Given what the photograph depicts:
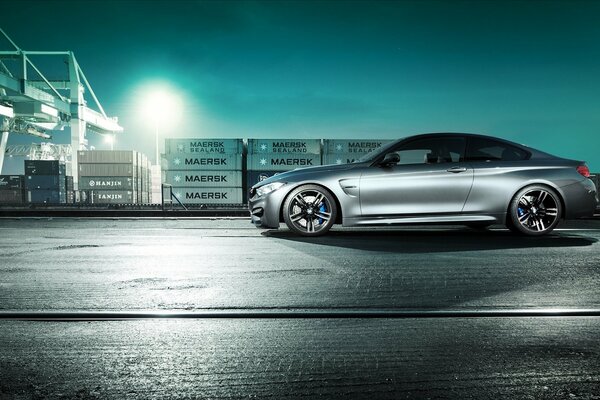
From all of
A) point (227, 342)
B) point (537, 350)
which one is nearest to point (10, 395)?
point (227, 342)

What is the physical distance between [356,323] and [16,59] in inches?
2476

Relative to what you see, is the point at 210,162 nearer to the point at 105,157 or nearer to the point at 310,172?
the point at 105,157

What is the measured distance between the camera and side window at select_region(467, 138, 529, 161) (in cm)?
698

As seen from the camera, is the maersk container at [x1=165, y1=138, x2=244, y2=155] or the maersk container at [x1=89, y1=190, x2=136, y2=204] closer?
the maersk container at [x1=165, y1=138, x2=244, y2=155]

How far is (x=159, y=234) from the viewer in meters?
7.04

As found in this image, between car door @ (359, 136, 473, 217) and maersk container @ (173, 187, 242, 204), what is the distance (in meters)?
18.6

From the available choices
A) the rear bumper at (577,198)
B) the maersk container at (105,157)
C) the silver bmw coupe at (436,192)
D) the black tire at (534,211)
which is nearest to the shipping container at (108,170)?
the maersk container at (105,157)

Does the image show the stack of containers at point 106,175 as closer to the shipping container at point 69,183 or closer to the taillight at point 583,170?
the shipping container at point 69,183

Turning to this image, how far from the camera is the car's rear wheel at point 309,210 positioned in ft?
22.1

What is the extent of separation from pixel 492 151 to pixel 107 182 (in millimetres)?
27768

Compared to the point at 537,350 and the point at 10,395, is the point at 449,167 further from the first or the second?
the point at 10,395

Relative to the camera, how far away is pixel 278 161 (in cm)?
2488

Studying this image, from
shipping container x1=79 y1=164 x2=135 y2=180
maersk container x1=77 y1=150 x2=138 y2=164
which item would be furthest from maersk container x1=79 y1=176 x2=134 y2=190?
maersk container x1=77 y1=150 x2=138 y2=164

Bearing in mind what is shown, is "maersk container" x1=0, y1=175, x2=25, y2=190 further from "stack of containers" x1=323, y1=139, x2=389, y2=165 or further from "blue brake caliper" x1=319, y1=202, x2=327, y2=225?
"blue brake caliper" x1=319, y1=202, x2=327, y2=225
